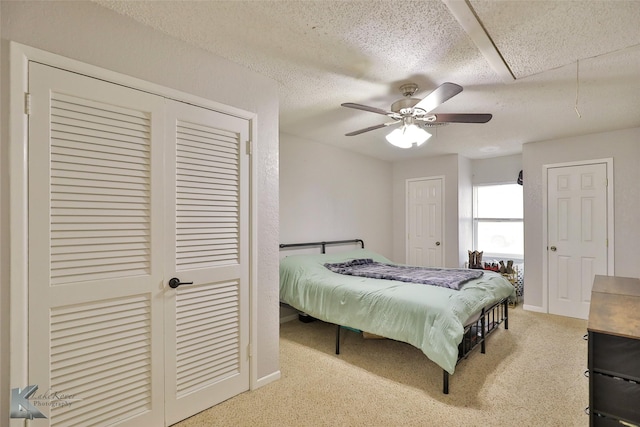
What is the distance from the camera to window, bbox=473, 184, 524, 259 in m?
5.14

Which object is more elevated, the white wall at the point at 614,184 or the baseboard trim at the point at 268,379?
the white wall at the point at 614,184

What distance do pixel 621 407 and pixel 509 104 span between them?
2462 mm

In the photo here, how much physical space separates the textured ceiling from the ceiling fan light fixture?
0.35 meters

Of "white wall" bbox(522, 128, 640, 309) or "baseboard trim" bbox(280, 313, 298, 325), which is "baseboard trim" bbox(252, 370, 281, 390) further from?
"white wall" bbox(522, 128, 640, 309)

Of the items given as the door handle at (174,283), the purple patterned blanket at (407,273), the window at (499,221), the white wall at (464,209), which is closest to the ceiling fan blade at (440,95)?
the purple patterned blanket at (407,273)

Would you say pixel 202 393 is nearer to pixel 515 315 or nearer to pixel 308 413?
pixel 308 413

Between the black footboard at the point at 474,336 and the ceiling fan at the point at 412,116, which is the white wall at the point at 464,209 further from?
the ceiling fan at the point at 412,116

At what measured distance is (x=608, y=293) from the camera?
2.13m

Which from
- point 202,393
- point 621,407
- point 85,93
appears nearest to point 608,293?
point 621,407

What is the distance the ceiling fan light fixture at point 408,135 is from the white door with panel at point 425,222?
2.84 metres

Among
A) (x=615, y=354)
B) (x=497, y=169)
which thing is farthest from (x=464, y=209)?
(x=615, y=354)

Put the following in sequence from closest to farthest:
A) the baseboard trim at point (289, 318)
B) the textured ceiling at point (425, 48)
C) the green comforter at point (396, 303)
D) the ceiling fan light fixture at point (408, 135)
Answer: the textured ceiling at point (425, 48), the green comforter at point (396, 303), the ceiling fan light fixture at point (408, 135), the baseboard trim at point (289, 318)

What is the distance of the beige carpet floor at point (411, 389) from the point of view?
2016 millimetres

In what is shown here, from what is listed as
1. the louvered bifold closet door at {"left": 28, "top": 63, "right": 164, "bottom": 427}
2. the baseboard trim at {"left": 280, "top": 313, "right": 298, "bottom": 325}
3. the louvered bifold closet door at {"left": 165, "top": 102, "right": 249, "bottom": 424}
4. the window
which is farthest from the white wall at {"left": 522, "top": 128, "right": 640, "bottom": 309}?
the louvered bifold closet door at {"left": 28, "top": 63, "right": 164, "bottom": 427}
